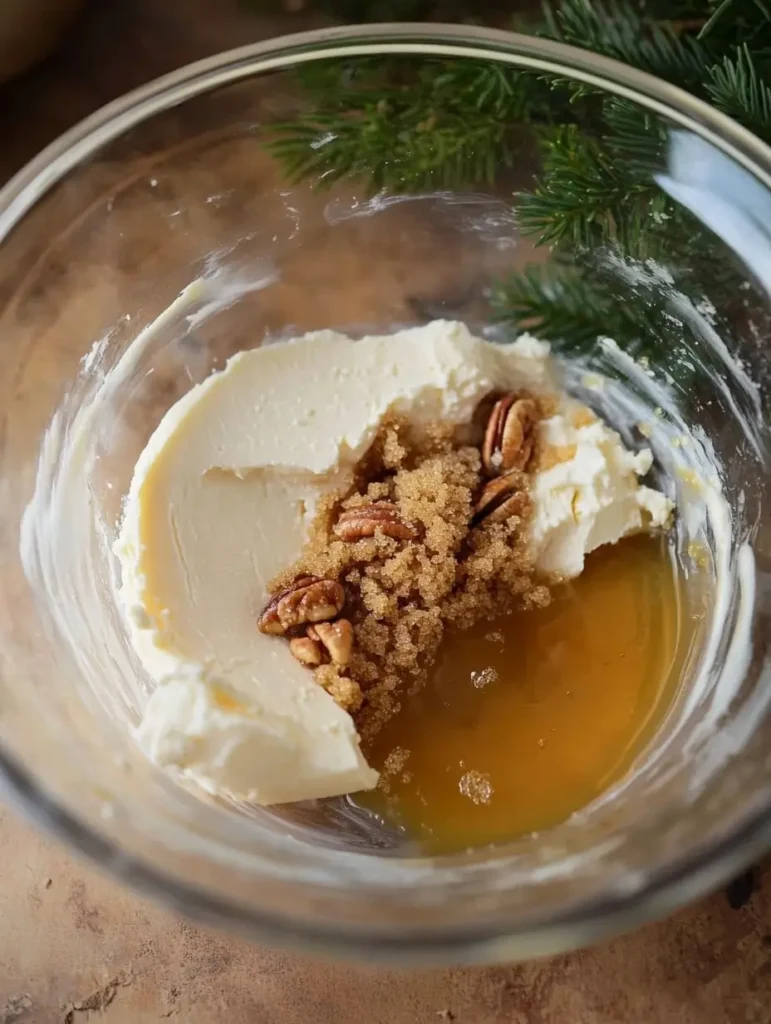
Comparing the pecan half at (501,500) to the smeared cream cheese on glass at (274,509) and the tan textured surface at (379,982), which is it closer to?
the smeared cream cheese on glass at (274,509)

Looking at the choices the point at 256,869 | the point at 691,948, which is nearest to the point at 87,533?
the point at 256,869

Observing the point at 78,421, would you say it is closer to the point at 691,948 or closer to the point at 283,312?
the point at 283,312

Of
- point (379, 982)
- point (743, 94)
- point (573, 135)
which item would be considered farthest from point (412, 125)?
point (379, 982)

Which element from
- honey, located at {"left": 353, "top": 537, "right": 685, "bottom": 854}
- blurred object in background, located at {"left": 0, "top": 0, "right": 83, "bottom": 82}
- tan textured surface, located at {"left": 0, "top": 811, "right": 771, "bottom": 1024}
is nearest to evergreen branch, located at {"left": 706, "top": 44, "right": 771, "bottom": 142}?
honey, located at {"left": 353, "top": 537, "right": 685, "bottom": 854}

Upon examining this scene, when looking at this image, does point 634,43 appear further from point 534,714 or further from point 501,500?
point 534,714

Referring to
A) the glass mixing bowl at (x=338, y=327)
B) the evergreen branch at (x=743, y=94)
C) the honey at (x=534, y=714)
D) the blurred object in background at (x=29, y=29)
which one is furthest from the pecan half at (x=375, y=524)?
the blurred object in background at (x=29, y=29)

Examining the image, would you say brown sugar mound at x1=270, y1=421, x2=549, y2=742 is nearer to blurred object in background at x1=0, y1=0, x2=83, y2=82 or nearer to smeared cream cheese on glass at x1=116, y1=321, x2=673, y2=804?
smeared cream cheese on glass at x1=116, y1=321, x2=673, y2=804
